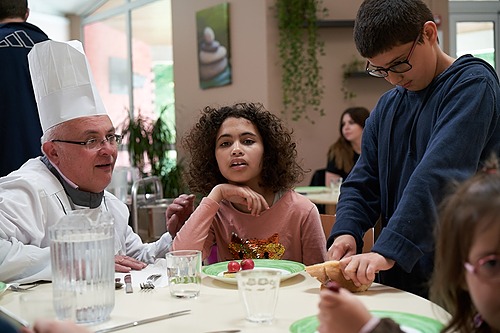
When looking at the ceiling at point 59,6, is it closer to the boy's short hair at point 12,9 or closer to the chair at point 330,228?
the boy's short hair at point 12,9

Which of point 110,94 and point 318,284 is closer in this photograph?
point 318,284

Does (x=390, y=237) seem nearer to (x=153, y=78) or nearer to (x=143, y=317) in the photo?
(x=143, y=317)

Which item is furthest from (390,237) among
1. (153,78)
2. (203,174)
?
(153,78)

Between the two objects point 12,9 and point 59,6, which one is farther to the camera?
point 59,6

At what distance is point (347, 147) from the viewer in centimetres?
561

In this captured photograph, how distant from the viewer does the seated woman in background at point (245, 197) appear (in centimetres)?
212

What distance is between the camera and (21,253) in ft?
5.54

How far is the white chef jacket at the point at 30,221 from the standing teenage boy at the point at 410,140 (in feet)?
2.48

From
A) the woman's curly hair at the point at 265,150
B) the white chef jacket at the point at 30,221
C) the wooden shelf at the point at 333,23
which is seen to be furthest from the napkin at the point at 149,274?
the wooden shelf at the point at 333,23

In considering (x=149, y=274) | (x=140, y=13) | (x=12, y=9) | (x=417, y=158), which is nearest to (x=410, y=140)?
(x=417, y=158)

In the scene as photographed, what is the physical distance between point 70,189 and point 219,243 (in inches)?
21.4

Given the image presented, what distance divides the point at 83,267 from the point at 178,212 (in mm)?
941

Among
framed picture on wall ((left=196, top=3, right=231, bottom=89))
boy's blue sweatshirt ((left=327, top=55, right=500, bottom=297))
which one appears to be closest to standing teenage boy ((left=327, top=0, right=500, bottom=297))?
boy's blue sweatshirt ((left=327, top=55, right=500, bottom=297))

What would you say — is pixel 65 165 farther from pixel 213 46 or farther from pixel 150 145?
pixel 150 145
